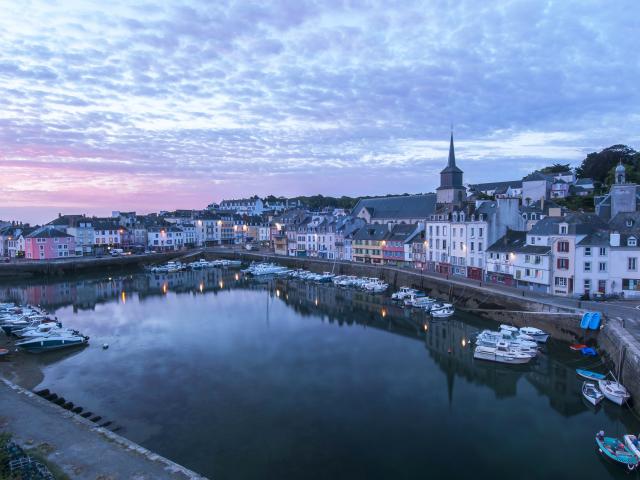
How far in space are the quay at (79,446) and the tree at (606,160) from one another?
8138cm

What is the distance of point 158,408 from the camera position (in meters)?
19.8

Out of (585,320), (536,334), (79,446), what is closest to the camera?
(79,446)

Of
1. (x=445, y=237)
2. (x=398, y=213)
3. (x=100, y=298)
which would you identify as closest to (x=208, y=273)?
(x=100, y=298)

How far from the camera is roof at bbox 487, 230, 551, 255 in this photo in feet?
121

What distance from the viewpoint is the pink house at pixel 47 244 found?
244 ft

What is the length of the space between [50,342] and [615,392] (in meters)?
32.5

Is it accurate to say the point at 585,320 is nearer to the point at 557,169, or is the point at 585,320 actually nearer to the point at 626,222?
the point at 626,222

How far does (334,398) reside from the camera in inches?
835

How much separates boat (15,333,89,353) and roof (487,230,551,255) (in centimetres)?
3611

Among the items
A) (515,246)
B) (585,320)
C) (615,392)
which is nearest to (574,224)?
(515,246)

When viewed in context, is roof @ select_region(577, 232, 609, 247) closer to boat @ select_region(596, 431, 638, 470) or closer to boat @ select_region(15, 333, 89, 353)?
boat @ select_region(596, 431, 638, 470)

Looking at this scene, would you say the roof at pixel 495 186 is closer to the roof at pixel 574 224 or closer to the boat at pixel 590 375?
the roof at pixel 574 224

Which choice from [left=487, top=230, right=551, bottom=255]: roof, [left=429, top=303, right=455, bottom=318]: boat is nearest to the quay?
[left=429, top=303, right=455, bottom=318]: boat

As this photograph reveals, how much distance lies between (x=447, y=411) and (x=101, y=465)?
14.4 metres
